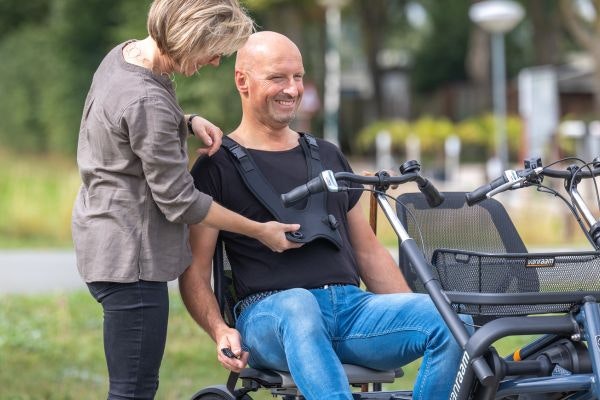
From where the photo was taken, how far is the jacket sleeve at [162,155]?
11.0ft

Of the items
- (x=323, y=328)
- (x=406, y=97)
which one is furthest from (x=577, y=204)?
(x=406, y=97)

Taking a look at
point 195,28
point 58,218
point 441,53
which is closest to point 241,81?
point 195,28

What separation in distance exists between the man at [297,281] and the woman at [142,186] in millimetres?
299

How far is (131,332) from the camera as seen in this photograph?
136 inches

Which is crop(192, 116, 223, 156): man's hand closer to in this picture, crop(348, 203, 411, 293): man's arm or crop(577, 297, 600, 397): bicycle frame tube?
crop(348, 203, 411, 293): man's arm

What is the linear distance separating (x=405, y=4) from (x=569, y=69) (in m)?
6.40

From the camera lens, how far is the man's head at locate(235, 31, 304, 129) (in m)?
3.88

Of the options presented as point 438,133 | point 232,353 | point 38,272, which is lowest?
point 38,272

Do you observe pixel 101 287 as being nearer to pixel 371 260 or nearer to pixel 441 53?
pixel 371 260

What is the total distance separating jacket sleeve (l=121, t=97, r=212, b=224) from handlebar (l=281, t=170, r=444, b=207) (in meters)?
0.29

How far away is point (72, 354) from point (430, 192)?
3.75 meters

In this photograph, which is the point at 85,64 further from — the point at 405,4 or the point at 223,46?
the point at 223,46

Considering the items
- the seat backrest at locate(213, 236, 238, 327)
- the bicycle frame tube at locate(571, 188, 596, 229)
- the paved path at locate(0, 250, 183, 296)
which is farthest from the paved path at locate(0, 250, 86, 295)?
the bicycle frame tube at locate(571, 188, 596, 229)

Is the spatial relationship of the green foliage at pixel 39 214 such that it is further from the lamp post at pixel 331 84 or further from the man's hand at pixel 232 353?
the lamp post at pixel 331 84
